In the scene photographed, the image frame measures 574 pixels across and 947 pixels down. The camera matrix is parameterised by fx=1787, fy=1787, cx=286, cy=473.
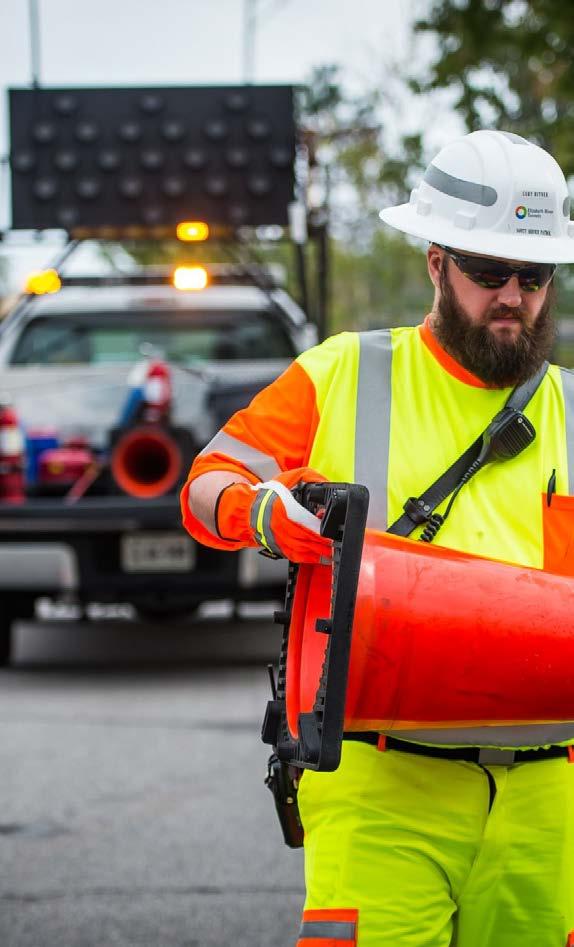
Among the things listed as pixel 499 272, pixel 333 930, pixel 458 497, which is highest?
pixel 499 272

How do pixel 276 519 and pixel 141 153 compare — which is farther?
pixel 141 153

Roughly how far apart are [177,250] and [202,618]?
1909 cm

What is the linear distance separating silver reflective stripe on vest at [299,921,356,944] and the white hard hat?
3.48ft

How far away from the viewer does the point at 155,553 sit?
9297 millimetres

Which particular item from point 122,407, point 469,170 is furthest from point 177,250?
point 469,170

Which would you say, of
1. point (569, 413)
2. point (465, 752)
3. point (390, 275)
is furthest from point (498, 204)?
point (390, 275)

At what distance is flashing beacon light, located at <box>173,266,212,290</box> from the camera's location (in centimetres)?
1008

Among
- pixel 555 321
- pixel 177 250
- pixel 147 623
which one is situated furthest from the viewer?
pixel 177 250

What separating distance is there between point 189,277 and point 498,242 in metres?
7.39

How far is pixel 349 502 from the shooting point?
243 cm

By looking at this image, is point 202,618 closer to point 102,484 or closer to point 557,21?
point 102,484

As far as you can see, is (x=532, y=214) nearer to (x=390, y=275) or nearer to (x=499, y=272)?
(x=499, y=272)

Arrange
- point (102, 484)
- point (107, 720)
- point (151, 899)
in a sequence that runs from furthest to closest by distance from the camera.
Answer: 1. point (102, 484)
2. point (107, 720)
3. point (151, 899)

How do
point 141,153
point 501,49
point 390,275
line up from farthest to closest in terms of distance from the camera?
point 390,275, point 141,153, point 501,49
